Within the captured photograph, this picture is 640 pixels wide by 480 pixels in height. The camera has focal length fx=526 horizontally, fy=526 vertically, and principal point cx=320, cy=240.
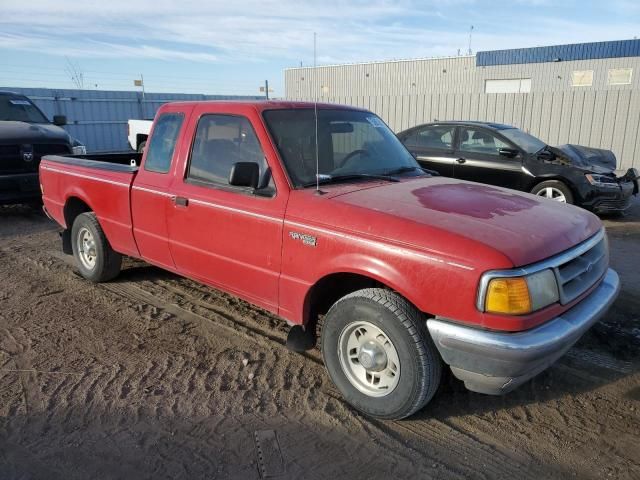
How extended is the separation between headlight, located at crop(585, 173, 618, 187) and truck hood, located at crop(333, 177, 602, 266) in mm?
5519

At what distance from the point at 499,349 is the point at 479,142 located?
23.8 ft

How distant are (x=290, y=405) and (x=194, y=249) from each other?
5.06 ft

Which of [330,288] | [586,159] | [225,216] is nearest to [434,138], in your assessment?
[586,159]

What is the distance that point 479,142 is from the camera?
9.31 meters

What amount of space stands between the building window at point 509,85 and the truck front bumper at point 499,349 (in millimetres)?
28049

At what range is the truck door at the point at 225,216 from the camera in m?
3.68

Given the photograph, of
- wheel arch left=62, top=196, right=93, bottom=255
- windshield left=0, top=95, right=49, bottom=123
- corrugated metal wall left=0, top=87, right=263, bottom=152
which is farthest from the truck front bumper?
corrugated metal wall left=0, top=87, right=263, bottom=152

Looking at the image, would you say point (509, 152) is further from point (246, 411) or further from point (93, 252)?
point (246, 411)

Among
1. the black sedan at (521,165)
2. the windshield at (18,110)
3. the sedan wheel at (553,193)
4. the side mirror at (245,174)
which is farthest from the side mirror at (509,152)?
the windshield at (18,110)

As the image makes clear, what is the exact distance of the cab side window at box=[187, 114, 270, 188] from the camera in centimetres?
392

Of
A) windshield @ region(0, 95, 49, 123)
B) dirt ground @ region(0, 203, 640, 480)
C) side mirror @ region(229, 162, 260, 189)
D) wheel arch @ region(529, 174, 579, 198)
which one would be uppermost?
windshield @ region(0, 95, 49, 123)

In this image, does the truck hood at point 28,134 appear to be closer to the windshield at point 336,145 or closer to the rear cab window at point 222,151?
the rear cab window at point 222,151

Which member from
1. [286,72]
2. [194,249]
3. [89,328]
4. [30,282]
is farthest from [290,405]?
[286,72]

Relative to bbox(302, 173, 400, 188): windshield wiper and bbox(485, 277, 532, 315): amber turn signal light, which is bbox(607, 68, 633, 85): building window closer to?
bbox(302, 173, 400, 188): windshield wiper
